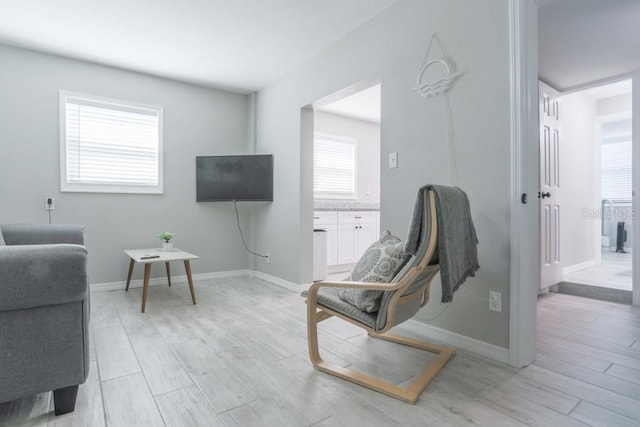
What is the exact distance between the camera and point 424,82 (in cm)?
246

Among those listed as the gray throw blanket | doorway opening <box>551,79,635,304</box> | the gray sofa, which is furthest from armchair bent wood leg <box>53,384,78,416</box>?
doorway opening <box>551,79,635,304</box>

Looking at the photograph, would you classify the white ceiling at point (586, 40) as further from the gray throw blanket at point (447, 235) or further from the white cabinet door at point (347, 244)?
the white cabinet door at point (347, 244)

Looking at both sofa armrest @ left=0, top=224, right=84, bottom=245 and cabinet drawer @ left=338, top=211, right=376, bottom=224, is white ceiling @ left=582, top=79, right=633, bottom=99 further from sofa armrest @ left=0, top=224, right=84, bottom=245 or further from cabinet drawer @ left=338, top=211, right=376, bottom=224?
sofa armrest @ left=0, top=224, right=84, bottom=245

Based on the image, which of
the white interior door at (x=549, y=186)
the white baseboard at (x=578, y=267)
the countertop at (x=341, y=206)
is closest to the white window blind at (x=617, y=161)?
the white baseboard at (x=578, y=267)

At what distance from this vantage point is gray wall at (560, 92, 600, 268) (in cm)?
422

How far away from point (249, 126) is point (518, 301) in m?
4.00

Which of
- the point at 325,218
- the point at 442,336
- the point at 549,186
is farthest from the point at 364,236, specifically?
the point at 442,336

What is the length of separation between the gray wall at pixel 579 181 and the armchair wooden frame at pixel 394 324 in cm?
292

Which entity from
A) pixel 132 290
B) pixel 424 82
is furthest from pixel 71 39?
pixel 424 82

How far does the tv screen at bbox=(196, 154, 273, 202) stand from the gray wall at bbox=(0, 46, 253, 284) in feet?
0.55

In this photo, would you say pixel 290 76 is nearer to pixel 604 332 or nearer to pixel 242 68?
pixel 242 68

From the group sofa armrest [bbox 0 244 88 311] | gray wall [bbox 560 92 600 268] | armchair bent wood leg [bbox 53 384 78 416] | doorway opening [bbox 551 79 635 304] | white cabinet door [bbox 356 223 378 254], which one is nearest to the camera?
sofa armrest [bbox 0 244 88 311]

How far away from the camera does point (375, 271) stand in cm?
189

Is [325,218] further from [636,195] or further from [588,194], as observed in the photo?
[588,194]
